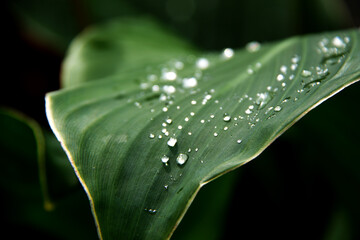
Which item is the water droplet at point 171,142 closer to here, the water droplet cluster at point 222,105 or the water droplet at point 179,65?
the water droplet cluster at point 222,105

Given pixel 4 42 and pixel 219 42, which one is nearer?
pixel 219 42

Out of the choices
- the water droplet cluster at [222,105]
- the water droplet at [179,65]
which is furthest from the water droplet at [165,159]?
the water droplet at [179,65]

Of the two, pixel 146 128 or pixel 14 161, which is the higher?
pixel 146 128

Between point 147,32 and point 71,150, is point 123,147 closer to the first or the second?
point 71,150

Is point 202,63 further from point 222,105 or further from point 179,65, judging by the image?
point 222,105

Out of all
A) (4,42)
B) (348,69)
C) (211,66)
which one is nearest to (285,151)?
(211,66)

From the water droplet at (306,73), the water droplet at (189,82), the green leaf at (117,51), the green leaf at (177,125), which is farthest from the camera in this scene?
the green leaf at (117,51)

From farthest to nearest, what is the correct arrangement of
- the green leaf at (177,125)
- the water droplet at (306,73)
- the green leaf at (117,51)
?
1. the green leaf at (117,51)
2. the water droplet at (306,73)
3. the green leaf at (177,125)
